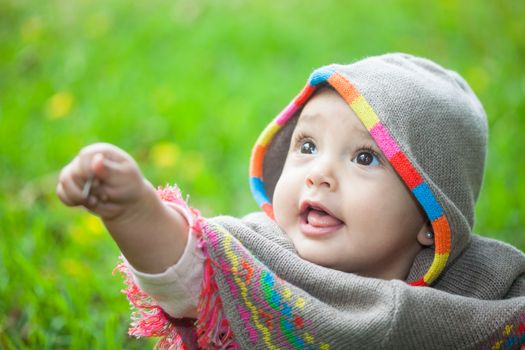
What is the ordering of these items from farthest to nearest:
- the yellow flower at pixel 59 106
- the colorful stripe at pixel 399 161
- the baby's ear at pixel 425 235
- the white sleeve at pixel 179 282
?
1. the yellow flower at pixel 59 106
2. the baby's ear at pixel 425 235
3. the colorful stripe at pixel 399 161
4. the white sleeve at pixel 179 282

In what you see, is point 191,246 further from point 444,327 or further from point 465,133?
point 465,133

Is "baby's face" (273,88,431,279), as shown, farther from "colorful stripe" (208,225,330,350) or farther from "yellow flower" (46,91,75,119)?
"yellow flower" (46,91,75,119)

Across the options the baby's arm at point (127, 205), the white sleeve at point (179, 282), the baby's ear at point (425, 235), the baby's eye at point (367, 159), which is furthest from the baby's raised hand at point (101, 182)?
the baby's ear at point (425, 235)

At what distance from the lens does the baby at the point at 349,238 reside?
1368 mm

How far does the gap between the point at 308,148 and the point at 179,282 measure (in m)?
0.53

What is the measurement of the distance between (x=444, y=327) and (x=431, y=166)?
1.29 feet

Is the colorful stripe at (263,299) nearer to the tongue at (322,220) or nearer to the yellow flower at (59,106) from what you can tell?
the tongue at (322,220)

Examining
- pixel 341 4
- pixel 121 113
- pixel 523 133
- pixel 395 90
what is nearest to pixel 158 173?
pixel 121 113

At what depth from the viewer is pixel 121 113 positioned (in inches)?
137

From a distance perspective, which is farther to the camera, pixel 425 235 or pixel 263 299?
pixel 425 235

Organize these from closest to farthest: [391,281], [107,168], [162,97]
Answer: [107,168] → [391,281] → [162,97]

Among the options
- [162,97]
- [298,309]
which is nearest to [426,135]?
[298,309]

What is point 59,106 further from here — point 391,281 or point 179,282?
point 391,281

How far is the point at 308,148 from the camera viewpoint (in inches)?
66.4
